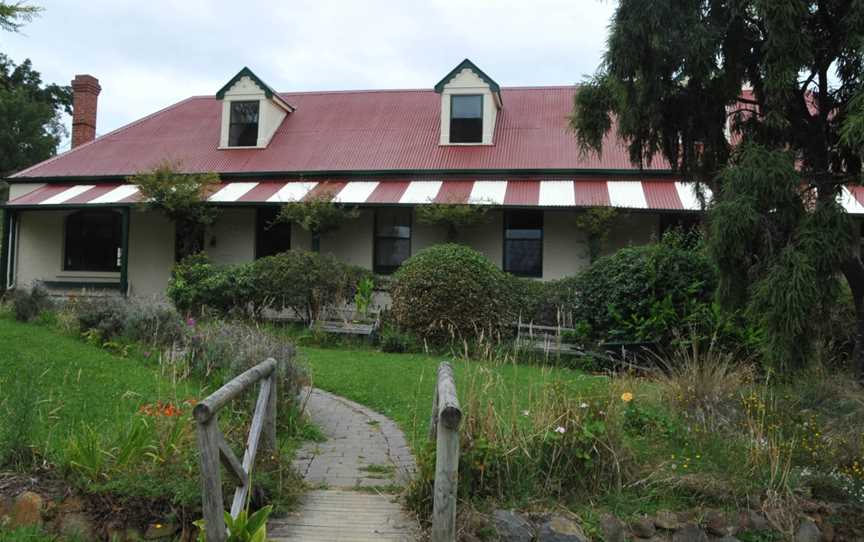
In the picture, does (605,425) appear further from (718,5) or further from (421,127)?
(421,127)

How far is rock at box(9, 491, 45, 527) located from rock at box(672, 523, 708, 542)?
14.6ft

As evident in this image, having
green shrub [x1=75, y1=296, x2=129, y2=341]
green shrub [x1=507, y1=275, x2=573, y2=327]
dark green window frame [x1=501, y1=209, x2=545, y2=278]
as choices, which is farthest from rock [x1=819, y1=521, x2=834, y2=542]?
dark green window frame [x1=501, y1=209, x2=545, y2=278]

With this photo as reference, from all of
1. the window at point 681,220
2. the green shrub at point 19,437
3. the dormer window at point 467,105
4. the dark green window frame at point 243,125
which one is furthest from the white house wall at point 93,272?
the green shrub at point 19,437

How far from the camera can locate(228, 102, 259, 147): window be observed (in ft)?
62.5

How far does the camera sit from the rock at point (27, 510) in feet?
14.2

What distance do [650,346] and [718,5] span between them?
216 inches

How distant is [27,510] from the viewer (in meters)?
4.35

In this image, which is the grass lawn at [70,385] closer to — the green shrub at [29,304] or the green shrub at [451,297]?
the green shrub at [29,304]

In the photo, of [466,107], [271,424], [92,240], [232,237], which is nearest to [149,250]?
[92,240]

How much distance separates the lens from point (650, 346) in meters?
10.7

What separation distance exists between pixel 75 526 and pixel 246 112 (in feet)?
54.4

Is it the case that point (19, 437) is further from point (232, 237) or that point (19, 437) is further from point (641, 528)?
point (232, 237)

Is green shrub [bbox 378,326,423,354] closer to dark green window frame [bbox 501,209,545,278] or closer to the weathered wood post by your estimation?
dark green window frame [bbox 501,209,545,278]

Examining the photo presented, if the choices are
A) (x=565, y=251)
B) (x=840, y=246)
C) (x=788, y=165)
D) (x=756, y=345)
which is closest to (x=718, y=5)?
(x=788, y=165)
